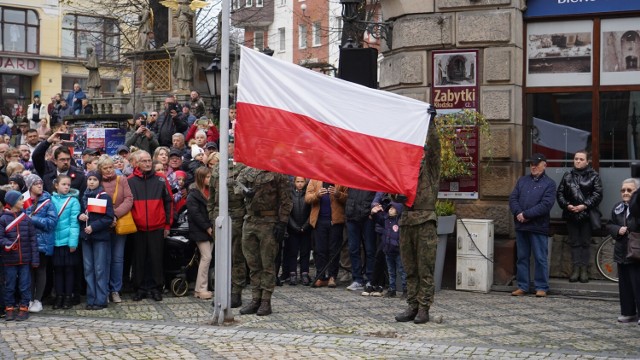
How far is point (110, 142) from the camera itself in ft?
63.1

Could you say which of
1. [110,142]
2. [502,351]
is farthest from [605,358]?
[110,142]

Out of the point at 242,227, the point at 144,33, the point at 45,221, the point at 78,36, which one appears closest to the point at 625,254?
the point at 242,227

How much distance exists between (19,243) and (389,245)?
4.69m

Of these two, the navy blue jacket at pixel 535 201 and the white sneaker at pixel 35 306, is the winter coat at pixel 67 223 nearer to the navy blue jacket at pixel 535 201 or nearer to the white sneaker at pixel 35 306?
the white sneaker at pixel 35 306

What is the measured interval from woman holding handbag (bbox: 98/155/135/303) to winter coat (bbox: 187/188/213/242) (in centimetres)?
79

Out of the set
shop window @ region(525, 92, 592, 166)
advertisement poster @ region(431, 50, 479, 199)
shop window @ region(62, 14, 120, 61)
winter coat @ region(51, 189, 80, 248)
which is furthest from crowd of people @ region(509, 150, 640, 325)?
shop window @ region(62, 14, 120, 61)

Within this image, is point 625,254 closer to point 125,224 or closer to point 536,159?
point 536,159

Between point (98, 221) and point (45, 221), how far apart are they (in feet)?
2.10

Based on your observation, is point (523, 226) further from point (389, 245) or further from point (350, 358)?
point (350, 358)

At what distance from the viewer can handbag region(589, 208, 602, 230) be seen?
518 inches

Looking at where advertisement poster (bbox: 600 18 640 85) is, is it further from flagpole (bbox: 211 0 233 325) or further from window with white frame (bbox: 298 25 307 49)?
window with white frame (bbox: 298 25 307 49)

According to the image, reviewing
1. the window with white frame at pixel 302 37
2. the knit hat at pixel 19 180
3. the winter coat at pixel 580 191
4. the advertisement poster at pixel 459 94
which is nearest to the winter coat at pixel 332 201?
the advertisement poster at pixel 459 94

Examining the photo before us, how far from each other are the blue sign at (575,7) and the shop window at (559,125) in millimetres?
1176

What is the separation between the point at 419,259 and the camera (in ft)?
35.2
